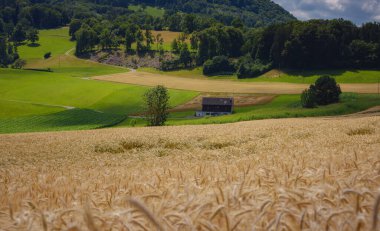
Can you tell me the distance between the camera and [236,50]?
176750 millimetres

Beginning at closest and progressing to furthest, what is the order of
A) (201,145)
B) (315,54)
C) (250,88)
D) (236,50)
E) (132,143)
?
(201,145) → (132,143) → (250,88) → (315,54) → (236,50)

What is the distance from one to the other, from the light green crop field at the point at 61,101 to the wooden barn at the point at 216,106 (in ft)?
37.6

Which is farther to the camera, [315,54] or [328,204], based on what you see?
[315,54]

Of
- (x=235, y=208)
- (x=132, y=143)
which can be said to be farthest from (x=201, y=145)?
(x=235, y=208)

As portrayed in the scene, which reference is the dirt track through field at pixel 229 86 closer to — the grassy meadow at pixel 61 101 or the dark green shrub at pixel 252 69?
the grassy meadow at pixel 61 101

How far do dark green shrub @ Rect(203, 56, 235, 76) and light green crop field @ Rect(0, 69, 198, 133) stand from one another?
42.5m

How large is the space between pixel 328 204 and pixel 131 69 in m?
179

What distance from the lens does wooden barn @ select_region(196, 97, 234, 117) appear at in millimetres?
89625

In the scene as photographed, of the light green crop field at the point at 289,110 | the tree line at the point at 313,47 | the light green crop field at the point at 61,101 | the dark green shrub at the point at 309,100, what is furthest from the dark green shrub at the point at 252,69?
the dark green shrub at the point at 309,100

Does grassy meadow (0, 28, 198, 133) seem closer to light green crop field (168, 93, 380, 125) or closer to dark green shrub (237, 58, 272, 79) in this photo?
light green crop field (168, 93, 380, 125)

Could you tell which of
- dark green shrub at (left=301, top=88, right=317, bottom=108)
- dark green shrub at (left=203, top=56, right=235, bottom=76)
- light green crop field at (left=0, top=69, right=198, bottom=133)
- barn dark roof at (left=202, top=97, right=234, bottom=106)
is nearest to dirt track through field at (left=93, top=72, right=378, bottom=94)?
light green crop field at (left=0, top=69, right=198, bottom=133)

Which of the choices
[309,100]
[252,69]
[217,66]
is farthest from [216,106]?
[217,66]

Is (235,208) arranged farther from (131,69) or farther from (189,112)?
(131,69)

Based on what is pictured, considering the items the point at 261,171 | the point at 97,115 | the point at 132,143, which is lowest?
the point at 97,115
